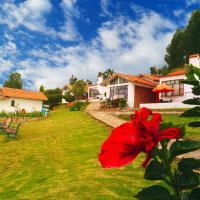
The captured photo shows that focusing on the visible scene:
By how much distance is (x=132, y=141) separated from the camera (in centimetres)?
108

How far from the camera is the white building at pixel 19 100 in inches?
1981

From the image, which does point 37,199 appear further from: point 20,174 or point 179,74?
point 179,74

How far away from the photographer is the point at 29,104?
53.8 meters

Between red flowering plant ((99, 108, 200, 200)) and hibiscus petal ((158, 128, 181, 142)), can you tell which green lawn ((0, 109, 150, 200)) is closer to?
red flowering plant ((99, 108, 200, 200))

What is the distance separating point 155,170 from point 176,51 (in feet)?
216

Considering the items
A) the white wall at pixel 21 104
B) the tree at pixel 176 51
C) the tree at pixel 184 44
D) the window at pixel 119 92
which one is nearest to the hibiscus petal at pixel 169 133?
the window at pixel 119 92

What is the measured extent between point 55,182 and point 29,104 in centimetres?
4598

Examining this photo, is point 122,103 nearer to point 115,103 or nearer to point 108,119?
point 115,103

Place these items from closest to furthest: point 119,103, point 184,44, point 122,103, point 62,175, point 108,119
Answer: point 62,175, point 108,119, point 122,103, point 119,103, point 184,44

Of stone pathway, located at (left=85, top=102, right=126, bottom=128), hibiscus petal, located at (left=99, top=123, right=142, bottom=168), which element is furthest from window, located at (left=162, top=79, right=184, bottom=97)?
hibiscus petal, located at (left=99, top=123, right=142, bottom=168)

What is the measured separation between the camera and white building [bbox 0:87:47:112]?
50328mm

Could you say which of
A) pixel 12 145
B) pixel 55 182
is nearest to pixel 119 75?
pixel 12 145

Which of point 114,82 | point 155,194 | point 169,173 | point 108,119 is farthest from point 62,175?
point 114,82

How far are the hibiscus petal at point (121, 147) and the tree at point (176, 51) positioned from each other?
207 feet
